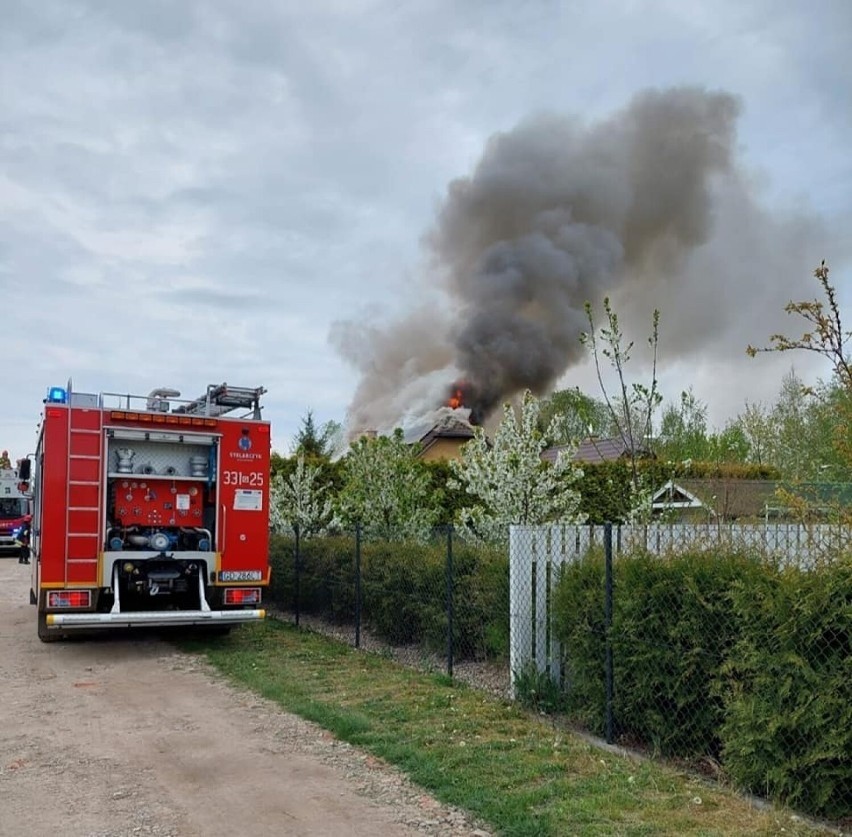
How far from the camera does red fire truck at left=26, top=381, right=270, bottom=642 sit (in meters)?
10.1

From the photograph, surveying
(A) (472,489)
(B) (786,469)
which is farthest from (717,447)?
(A) (472,489)

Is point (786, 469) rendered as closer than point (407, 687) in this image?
No

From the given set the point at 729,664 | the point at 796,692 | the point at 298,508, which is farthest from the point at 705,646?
the point at 298,508

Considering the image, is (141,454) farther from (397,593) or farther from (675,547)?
(675,547)

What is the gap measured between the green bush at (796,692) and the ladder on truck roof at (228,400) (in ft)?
25.4

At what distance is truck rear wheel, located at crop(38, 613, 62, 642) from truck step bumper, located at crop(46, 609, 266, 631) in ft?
2.27

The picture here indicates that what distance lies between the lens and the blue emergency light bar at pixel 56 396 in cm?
1034

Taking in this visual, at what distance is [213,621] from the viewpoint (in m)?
10.6

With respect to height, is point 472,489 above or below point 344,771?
above

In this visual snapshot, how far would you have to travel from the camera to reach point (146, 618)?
10.1m

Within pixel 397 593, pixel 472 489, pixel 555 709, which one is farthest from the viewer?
pixel 472 489

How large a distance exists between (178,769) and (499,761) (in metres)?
2.10

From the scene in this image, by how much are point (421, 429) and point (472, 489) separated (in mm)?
20965

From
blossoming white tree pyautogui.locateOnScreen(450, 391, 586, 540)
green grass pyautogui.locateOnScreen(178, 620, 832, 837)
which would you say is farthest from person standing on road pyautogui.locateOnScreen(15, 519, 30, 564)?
blossoming white tree pyautogui.locateOnScreen(450, 391, 586, 540)
